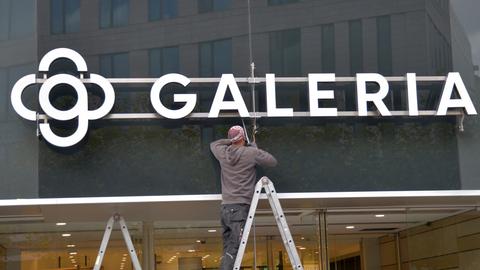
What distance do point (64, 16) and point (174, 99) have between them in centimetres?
146

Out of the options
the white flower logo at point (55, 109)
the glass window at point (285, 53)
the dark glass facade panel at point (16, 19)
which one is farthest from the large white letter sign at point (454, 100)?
the dark glass facade panel at point (16, 19)

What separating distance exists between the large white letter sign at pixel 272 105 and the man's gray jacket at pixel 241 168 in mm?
456

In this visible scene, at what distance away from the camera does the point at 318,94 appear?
9.15m

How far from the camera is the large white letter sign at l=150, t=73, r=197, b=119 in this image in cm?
895

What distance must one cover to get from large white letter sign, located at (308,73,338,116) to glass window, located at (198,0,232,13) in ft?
3.86

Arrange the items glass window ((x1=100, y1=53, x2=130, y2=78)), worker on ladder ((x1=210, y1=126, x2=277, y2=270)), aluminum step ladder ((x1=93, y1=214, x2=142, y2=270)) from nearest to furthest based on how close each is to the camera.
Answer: worker on ladder ((x1=210, y1=126, x2=277, y2=270)) < aluminum step ladder ((x1=93, y1=214, x2=142, y2=270)) < glass window ((x1=100, y1=53, x2=130, y2=78))

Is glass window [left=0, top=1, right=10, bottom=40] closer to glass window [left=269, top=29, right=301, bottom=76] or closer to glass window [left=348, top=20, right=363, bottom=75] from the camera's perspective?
glass window [left=269, top=29, right=301, bottom=76]

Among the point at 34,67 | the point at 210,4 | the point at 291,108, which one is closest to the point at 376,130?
the point at 291,108

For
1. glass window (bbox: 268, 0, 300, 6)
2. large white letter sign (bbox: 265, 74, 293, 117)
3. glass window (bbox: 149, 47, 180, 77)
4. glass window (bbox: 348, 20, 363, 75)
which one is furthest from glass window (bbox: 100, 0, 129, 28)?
glass window (bbox: 348, 20, 363, 75)

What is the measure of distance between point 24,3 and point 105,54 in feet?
3.30

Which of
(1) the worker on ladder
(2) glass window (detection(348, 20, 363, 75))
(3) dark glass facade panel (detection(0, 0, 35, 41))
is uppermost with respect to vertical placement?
(3) dark glass facade panel (detection(0, 0, 35, 41))

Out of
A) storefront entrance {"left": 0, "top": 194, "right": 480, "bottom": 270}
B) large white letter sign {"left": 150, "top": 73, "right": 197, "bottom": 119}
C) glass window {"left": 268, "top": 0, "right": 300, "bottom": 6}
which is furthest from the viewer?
storefront entrance {"left": 0, "top": 194, "right": 480, "bottom": 270}

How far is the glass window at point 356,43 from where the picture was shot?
9.36 metres

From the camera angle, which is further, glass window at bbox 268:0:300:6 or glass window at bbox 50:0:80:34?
glass window at bbox 268:0:300:6
